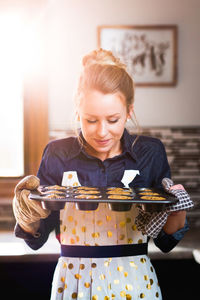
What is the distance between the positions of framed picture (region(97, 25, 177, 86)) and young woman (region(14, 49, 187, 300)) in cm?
120

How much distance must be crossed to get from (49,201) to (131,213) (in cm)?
27

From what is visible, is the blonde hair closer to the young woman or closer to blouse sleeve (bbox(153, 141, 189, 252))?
the young woman

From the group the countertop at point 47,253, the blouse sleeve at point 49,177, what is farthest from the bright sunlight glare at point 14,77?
the blouse sleeve at point 49,177

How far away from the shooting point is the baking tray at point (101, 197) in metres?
0.87

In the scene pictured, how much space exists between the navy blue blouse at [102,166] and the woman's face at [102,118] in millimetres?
61

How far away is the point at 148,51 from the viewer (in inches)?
89.2

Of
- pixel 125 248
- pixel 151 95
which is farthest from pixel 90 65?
pixel 151 95

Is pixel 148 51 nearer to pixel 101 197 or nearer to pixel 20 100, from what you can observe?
pixel 20 100

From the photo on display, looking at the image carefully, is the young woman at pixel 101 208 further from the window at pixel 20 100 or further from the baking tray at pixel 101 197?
the window at pixel 20 100

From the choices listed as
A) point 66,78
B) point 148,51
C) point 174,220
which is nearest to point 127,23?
point 148,51

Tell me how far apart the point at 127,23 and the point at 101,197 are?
158 cm

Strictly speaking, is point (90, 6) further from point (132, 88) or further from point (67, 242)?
point (67, 242)

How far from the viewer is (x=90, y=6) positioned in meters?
2.22

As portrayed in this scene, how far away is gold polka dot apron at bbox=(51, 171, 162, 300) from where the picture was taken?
99cm
